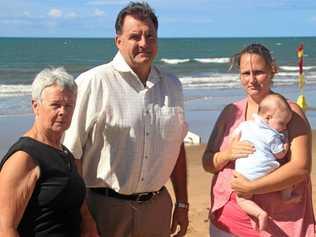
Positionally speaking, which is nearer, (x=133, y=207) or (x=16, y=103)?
(x=133, y=207)

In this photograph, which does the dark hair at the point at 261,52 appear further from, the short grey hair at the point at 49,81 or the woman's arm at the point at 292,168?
the short grey hair at the point at 49,81

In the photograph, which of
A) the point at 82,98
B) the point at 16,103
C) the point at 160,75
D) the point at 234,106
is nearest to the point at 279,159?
the point at 234,106

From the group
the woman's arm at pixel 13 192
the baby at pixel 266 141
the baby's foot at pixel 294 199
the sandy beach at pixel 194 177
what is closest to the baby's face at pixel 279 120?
the baby at pixel 266 141

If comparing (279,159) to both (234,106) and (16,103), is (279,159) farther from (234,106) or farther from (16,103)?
(16,103)

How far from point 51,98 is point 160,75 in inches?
35.7

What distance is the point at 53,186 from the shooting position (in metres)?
2.95

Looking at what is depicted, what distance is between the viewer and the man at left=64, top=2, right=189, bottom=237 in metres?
3.46

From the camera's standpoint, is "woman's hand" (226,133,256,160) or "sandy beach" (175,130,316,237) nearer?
"woman's hand" (226,133,256,160)

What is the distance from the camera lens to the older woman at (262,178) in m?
3.39

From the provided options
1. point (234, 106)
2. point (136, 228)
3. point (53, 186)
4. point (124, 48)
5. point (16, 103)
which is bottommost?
point (16, 103)

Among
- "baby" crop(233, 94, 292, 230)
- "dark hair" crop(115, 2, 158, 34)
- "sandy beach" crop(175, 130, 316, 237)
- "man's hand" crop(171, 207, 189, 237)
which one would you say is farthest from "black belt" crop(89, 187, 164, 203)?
"sandy beach" crop(175, 130, 316, 237)

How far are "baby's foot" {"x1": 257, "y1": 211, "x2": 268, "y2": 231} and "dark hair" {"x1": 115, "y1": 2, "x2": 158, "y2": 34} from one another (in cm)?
118

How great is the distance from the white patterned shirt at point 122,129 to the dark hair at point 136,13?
7.0 inches

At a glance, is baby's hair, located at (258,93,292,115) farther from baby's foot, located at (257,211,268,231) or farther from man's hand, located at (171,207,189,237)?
man's hand, located at (171,207,189,237)
